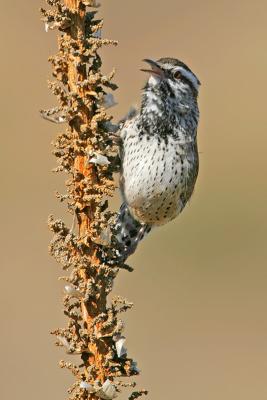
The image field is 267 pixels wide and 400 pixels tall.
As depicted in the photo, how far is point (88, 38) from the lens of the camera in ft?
12.4

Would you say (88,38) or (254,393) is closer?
(88,38)

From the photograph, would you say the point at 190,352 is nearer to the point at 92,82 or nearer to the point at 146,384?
the point at 146,384

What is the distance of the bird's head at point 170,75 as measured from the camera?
18.0 ft

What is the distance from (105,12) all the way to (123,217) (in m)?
11.4

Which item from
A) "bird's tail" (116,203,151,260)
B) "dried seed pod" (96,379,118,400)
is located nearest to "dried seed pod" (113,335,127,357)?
"dried seed pod" (96,379,118,400)

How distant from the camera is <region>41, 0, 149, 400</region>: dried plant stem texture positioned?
353cm

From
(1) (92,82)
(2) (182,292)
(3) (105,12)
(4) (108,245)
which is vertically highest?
(3) (105,12)

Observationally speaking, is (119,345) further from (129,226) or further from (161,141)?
(129,226)

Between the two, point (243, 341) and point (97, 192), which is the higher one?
point (243, 341)

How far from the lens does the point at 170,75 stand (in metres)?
5.54

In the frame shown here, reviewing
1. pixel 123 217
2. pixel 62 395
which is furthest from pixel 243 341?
pixel 123 217

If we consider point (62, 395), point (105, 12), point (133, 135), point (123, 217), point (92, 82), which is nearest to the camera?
point (92, 82)

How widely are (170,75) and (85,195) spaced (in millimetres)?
1996

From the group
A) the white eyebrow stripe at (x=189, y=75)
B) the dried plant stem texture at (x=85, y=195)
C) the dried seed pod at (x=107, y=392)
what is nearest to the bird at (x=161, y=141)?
the white eyebrow stripe at (x=189, y=75)
